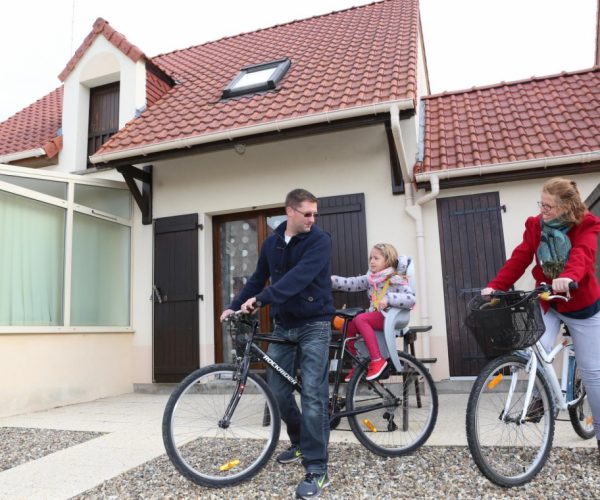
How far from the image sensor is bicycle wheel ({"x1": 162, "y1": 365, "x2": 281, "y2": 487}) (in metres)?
2.56

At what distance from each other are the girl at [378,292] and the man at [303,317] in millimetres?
530

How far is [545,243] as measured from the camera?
9.34 feet

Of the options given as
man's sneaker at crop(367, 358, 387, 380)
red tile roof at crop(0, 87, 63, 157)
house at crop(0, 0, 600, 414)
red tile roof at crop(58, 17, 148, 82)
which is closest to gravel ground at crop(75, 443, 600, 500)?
man's sneaker at crop(367, 358, 387, 380)

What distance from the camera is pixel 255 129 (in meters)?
5.68

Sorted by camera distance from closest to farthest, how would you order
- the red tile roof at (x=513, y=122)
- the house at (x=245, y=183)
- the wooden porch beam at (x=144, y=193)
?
1. the house at (x=245, y=183)
2. the red tile roof at (x=513, y=122)
3. the wooden porch beam at (x=144, y=193)

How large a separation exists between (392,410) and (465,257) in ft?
10.0

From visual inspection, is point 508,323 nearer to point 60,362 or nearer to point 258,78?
point 60,362

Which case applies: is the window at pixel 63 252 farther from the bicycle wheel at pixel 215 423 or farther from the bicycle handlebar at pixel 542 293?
the bicycle handlebar at pixel 542 293

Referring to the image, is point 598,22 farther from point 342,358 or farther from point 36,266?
point 36,266

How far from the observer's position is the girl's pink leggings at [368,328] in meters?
3.35

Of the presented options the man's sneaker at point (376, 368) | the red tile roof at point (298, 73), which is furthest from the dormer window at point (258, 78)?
the man's sneaker at point (376, 368)

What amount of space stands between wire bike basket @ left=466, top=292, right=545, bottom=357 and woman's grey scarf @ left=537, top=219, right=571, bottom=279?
0.31 meters

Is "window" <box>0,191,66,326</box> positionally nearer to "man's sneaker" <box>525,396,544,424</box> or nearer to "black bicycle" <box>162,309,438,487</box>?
"black bicycle" <box>162,309,438,487</box>

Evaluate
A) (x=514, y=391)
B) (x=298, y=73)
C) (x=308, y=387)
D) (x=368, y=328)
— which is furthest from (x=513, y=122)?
(x=308, y=387)
